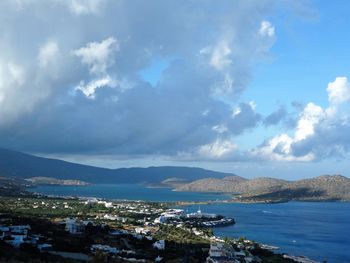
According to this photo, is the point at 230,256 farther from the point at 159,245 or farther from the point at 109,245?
the point at 109,245

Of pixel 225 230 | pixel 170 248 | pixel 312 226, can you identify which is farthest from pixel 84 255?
pixel 312 226

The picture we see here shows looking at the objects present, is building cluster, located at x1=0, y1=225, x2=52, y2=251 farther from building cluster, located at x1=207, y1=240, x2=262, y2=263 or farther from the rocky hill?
the rocky hill

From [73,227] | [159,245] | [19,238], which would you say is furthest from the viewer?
[73,227]

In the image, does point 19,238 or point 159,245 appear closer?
point 19,238

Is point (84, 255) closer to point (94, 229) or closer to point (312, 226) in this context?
point (94, 229)

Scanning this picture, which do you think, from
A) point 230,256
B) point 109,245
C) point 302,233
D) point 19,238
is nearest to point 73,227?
point 109,245

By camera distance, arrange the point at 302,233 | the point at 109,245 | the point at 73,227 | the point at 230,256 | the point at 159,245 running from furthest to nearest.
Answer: the point at 302,233 → the point at 73,227 → the point at 159,245 → the point at 230,256 → the point at 109,245

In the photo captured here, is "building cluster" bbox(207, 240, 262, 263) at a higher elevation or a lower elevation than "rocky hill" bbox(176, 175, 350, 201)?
lower

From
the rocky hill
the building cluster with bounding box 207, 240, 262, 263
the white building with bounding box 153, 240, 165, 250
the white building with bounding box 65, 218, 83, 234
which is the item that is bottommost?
the building cluster with bounding box 207, 240, 262, 263

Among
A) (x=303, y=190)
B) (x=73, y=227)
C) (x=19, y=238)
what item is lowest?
(x=19, y=238)

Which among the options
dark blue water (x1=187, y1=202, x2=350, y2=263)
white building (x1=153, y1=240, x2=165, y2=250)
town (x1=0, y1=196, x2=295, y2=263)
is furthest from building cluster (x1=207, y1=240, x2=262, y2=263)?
dark blue water (x1=187, y1=202, x2=350, y2=263)

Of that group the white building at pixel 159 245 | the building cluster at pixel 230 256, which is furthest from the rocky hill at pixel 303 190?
the white building at pixel 159 245
